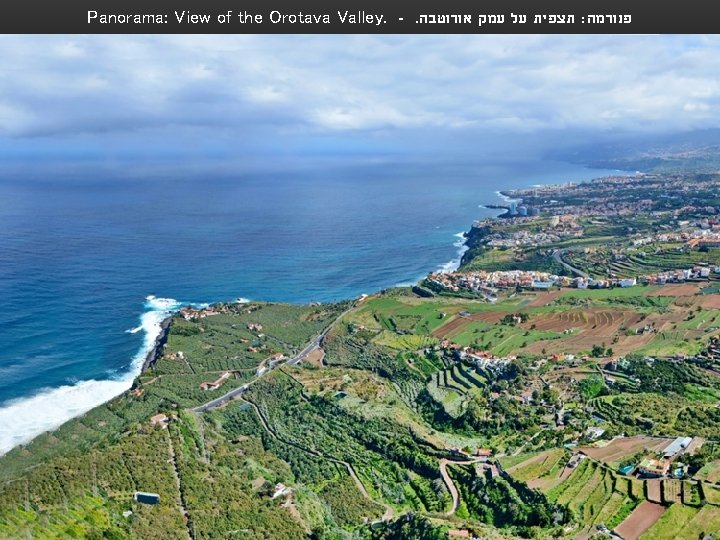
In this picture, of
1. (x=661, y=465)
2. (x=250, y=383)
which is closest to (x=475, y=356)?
(x=250, y=383)

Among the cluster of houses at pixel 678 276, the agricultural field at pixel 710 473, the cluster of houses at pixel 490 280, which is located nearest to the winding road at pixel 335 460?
the agricultural field at pixel 710 473

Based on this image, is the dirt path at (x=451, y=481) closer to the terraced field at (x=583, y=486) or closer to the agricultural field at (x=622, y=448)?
the terraced field at (x=583, y=486)

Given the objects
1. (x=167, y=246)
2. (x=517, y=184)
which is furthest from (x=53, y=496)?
(x=517, y=184)

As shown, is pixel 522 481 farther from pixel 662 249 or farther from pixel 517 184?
pixel 517 184

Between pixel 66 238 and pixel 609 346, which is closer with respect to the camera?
pixel 609 346

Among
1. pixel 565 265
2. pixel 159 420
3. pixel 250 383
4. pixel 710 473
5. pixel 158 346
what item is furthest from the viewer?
pixel 565 265

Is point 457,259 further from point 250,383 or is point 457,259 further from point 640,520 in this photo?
point 640,520

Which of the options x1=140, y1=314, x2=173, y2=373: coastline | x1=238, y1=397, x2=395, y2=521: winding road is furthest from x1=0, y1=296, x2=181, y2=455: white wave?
x1=238, y1=397, x2=395, y2=521: winding road
